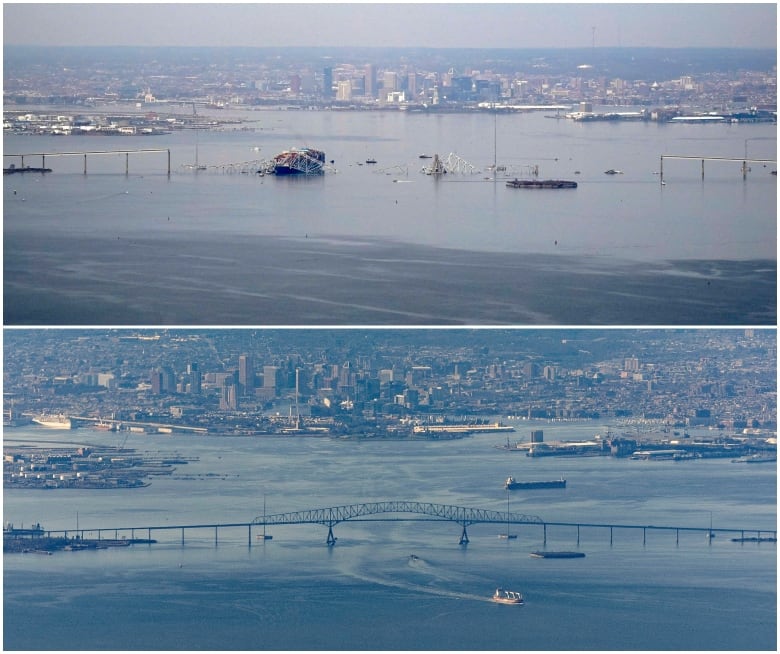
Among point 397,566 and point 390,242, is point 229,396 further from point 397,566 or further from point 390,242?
point 397,566

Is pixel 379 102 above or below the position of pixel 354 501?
above

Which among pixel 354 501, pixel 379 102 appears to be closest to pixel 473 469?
pixel 354 501

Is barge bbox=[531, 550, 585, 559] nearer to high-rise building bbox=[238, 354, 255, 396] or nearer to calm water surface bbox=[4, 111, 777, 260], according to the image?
calm water surface bbox=[4, 111, 777, 260]

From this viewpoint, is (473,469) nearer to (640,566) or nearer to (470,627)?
(640,566)

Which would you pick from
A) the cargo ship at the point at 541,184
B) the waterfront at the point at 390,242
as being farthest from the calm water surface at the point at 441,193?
the cargo ship at the point at 541,184

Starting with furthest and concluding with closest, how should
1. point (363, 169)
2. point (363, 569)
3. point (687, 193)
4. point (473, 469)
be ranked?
1. point (363, 169)
2. point (687, 193)
3. point (473, 469)
4. point (363, 569)

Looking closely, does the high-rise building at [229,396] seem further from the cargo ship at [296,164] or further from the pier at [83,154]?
the cargo ship at [296,164]

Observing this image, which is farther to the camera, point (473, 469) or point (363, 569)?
point (473, 469)
